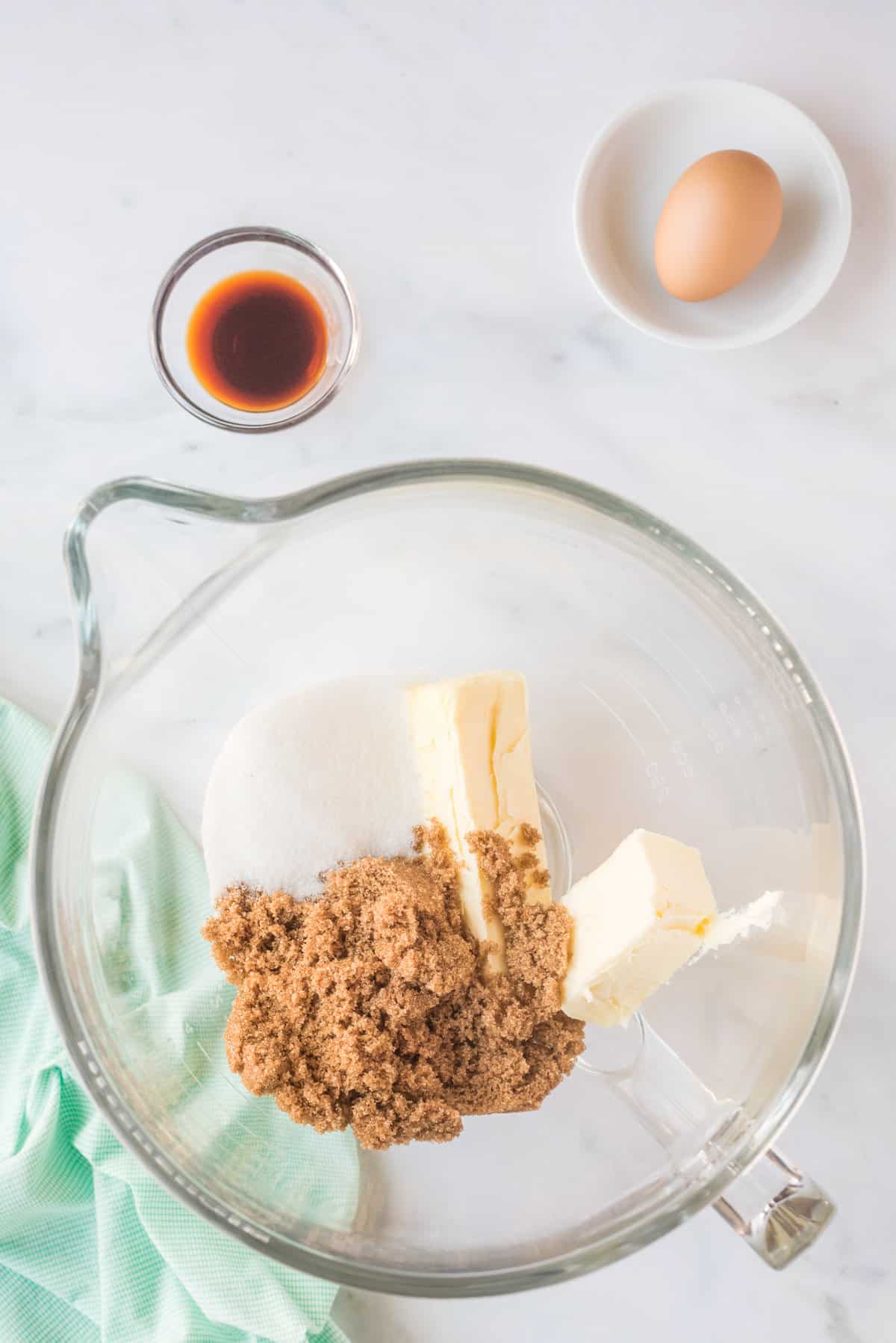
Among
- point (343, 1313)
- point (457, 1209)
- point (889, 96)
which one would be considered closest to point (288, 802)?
point (457, 1209)

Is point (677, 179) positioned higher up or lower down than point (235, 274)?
lower down

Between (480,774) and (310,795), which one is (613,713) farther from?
(310,795)

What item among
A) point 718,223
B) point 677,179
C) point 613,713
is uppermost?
point 677,179

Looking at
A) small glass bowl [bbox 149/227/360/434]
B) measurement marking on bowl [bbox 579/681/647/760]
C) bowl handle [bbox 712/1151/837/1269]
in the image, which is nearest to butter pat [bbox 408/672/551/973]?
measurement marking on bowl [bbox 579/681/647/760]

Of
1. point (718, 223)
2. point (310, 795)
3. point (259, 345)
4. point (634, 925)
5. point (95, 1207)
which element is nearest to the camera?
point (634, 925)

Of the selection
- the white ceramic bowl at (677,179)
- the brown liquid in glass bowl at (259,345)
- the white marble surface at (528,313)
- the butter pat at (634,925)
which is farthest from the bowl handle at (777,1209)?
the brown liquid in glass bowl at (259,345)

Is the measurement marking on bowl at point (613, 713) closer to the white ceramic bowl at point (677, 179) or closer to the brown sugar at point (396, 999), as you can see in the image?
the brown sugar at point (396, 999)

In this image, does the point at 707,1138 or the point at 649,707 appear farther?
the point at 649,707

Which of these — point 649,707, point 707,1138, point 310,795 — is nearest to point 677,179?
point 649,707
